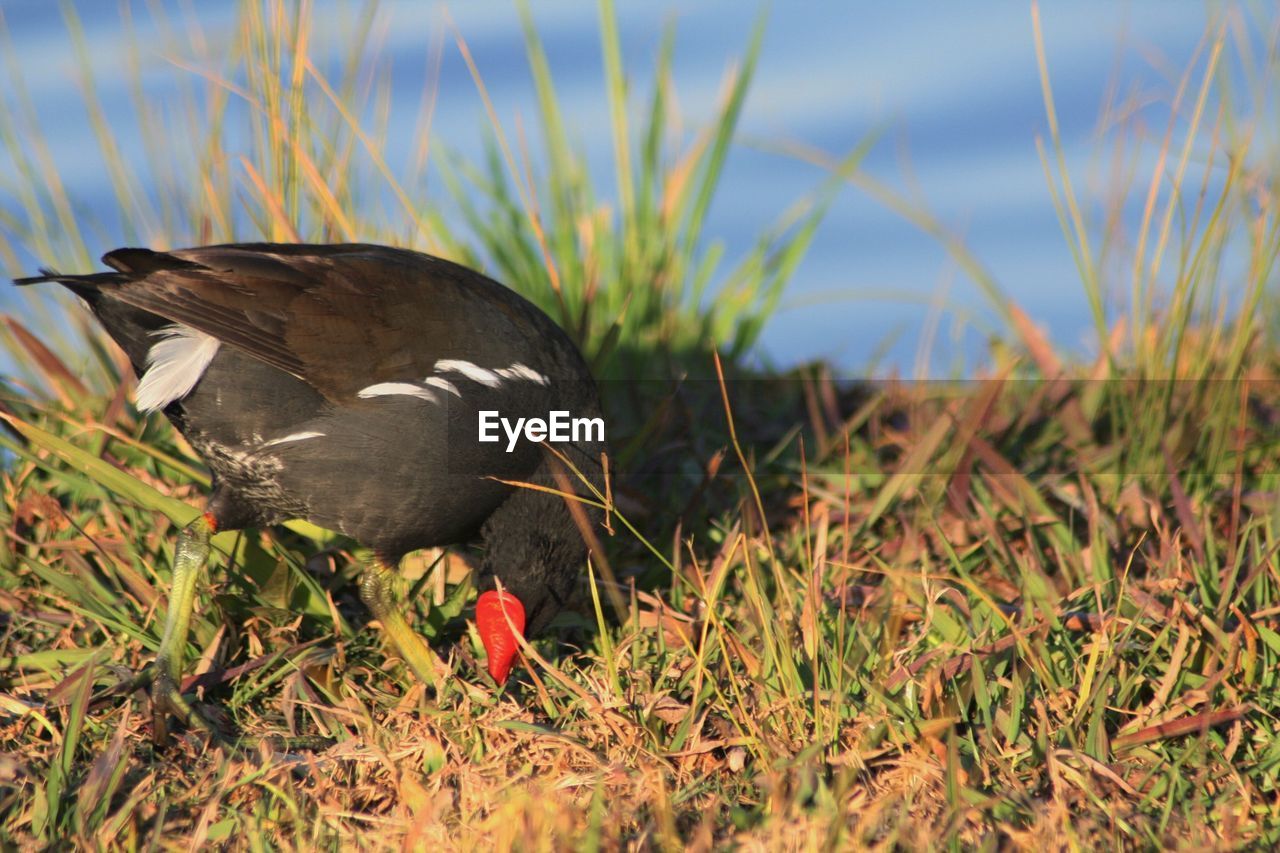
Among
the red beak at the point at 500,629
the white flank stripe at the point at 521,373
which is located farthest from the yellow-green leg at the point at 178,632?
the white flank stripe at the point at 521,373

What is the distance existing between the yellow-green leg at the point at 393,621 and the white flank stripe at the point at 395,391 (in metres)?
0.53

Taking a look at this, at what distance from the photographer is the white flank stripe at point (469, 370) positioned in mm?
3164

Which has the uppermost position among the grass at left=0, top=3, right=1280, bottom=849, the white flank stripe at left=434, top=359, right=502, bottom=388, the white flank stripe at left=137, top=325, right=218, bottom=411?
the white flank stripe at left=137, top=325, right=218, bottom=411

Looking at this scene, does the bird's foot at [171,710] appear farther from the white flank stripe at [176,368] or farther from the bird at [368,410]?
the white flank stripe at [176,368]

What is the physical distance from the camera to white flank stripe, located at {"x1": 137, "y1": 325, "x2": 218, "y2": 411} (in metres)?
3.18

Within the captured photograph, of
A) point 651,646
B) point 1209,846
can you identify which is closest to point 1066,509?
point 651,646

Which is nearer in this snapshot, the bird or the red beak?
the bird

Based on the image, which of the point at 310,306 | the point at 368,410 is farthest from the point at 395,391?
the point at 310,306

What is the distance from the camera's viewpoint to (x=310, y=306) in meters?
3.14

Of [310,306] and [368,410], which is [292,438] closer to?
[368,410]

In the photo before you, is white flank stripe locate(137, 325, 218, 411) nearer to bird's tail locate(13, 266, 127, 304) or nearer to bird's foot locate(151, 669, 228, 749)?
bird's tail locate(13, 266, 127, 304)

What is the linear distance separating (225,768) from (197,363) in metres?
1.04

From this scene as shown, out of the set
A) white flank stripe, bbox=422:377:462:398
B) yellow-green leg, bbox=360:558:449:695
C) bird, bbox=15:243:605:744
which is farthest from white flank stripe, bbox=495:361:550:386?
yellow-green leg, bbox=360:558:449:695

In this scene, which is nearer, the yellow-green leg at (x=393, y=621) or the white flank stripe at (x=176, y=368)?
the white flank stripe at (x=176, y=368)
